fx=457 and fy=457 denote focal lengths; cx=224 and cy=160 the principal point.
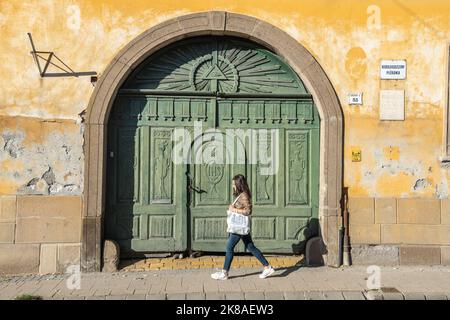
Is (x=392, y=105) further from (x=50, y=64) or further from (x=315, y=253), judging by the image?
(x=50, y=64)

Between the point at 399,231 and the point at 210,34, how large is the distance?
4.00 meters

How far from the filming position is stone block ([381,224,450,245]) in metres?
6.66

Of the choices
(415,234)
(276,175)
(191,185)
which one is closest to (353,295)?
(415,234)

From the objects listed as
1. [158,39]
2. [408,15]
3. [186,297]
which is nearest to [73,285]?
[186,297]

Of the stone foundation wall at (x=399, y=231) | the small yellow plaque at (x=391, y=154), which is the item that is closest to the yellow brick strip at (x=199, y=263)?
the stone foundation wall at (x=399, y=231)

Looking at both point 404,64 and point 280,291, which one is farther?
point 404,64

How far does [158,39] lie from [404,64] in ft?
11.8

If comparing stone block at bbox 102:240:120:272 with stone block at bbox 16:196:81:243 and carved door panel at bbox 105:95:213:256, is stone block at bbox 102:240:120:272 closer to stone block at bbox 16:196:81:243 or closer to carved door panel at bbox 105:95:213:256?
carved door panel at bbox 105:95:213:256

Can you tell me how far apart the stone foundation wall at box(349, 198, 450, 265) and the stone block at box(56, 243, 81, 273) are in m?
3.92

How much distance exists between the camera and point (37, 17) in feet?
21.1

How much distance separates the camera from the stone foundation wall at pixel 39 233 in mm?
6316

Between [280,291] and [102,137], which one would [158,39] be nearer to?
[102,137]

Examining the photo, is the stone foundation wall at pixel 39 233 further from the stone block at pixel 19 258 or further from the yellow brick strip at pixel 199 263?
the yellow brick strip at pixel 199 263

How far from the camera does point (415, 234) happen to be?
6668mm
